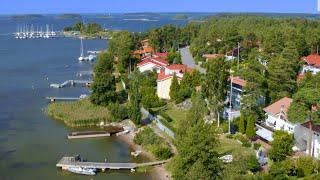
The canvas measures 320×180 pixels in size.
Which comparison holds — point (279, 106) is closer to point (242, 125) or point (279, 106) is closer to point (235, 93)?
point (242, 125)

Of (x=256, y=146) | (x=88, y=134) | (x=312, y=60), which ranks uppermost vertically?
(x=312, y=60)

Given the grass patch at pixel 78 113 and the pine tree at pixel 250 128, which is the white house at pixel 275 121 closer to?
the pine tree at pixel 250 128

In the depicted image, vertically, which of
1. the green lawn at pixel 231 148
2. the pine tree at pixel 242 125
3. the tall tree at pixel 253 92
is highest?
the tall tree at pixel 253 92

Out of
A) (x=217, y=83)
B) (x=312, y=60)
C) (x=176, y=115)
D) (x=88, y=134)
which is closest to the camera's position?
(x=217, y=83)

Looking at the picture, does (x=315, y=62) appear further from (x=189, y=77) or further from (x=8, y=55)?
(x=8, y=55)

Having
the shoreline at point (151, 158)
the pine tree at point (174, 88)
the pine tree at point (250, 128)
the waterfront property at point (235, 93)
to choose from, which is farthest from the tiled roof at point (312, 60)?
the shoreline at point (151, 158)

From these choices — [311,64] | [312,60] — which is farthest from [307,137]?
[312,60]

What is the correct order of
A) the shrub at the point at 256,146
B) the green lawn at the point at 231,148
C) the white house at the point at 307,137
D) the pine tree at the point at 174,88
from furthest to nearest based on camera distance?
the pine tree at the point at 174,88 → the shrub at the point at 256,146 → the green lawn at the point at 231,148 → the white house at the point at 307,137
